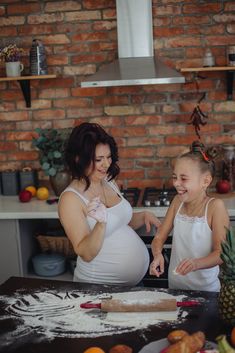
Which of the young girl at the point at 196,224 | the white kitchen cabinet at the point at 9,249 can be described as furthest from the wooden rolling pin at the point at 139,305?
the white kitchen cabinet at the point at 9,249

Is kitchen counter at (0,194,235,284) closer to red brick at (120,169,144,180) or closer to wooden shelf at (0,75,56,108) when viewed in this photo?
red brick at (120,169,144,180)

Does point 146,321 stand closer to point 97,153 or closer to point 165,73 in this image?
point 97,153

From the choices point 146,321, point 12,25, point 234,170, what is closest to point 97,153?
point 146,321

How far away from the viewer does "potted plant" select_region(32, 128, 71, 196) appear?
346 cm

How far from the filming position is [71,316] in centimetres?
183

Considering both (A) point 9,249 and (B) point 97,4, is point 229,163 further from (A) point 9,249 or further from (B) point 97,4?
(A) point 9,249

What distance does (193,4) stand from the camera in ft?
11.4

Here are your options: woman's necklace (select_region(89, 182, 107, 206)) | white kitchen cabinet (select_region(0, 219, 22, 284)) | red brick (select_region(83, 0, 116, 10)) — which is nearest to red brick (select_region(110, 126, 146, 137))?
red brick (select_region(83, 0, 116, 10))

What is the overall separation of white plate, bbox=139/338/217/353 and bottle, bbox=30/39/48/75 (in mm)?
2381

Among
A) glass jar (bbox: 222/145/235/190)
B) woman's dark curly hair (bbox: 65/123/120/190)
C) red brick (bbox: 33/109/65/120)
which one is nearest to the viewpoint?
woman's dark curly hair (bbox: 65/123/120/190)

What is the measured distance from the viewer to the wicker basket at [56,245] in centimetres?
345

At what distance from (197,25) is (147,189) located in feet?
3.85

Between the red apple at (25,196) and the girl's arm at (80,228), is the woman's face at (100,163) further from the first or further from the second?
the red apple at (25,196)

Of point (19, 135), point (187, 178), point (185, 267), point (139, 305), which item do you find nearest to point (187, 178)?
point (187, 178)
